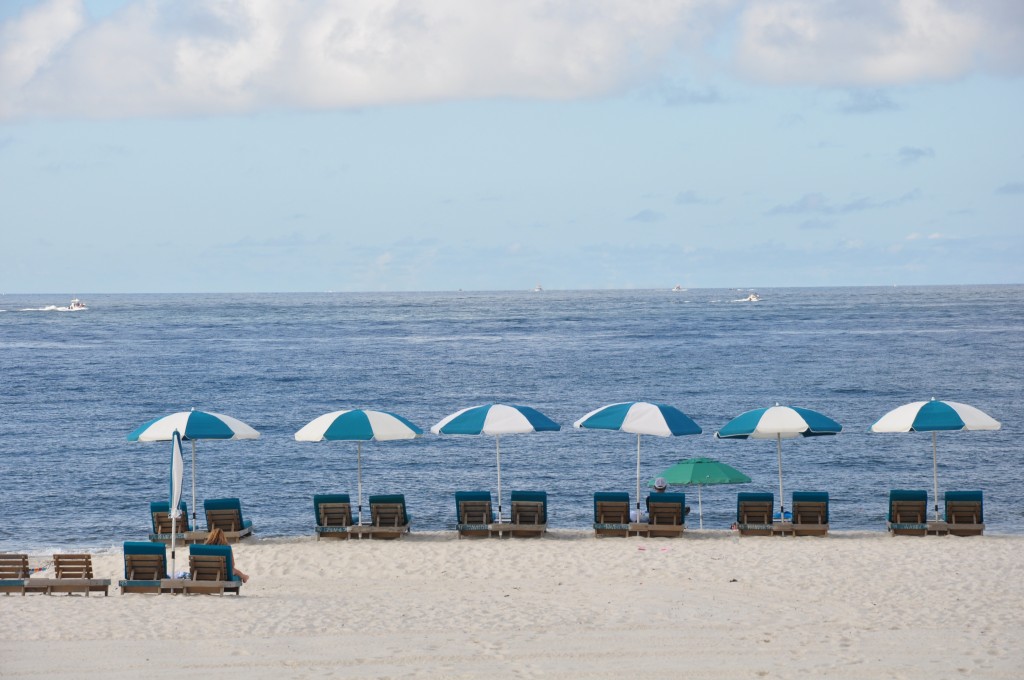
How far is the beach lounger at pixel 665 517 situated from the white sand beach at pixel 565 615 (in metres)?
0.53

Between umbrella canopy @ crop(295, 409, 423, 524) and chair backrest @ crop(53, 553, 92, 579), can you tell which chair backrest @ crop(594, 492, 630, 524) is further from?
chair backrest @ crop(53, 553, 92, 579)

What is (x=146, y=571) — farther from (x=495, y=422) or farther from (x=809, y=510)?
(x=809, y=510)

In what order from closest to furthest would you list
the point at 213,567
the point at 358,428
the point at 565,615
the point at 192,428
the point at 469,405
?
the point at 565,615 < the point at 213,567 < the point at 192,428 < the point at 358,428 < the point at 469,405

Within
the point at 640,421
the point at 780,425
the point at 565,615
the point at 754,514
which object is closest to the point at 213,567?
the point at 565,615

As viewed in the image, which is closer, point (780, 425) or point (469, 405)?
point (780, 425)

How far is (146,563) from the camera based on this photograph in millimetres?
16016

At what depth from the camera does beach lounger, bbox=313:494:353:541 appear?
20703 millimetres

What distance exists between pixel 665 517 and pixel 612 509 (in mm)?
954

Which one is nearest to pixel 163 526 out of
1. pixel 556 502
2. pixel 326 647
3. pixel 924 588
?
pixel 326 647

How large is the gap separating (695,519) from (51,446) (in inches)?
935

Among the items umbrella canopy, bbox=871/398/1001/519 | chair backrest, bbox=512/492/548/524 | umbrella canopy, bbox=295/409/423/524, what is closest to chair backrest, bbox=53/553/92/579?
umbrella canopy, bbox=295/409/423/524

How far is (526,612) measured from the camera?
14.7 metres

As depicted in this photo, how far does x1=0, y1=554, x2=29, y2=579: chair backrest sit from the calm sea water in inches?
277

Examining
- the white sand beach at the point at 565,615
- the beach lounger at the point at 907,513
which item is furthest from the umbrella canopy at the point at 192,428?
the beach lounger at the point at 907,513
